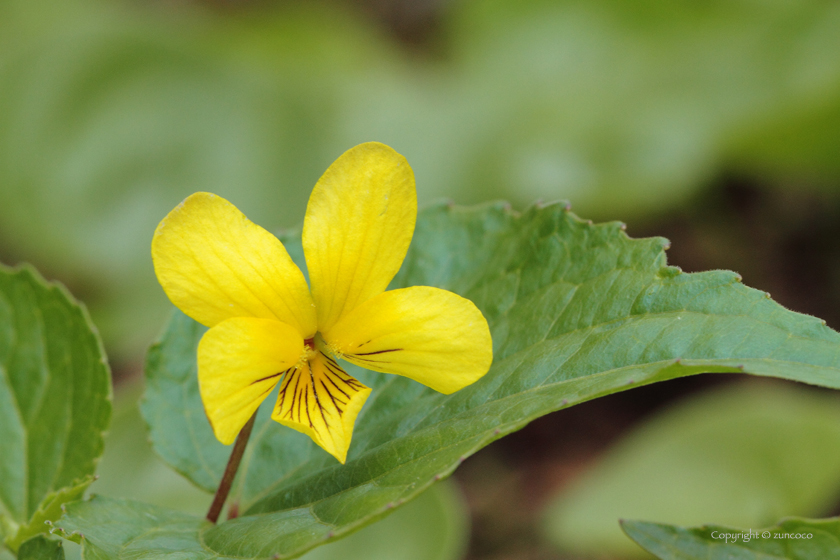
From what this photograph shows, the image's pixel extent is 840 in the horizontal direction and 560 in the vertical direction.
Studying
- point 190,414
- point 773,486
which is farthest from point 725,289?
point 773,486

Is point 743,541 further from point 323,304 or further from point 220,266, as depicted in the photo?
point 220,266

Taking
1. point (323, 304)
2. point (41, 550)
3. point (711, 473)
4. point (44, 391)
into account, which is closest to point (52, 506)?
point (41, 550)

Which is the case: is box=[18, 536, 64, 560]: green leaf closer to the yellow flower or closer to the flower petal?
the yellow flower

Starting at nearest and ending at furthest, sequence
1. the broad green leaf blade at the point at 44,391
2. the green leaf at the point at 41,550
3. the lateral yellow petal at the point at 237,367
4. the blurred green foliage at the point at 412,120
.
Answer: the lateral yellow petal at the point at 237,367 < the green leaf at the point at 41,550 < the broad green leaf blade at the point at 44,391 < the blurred green foliage at the point at 412,120

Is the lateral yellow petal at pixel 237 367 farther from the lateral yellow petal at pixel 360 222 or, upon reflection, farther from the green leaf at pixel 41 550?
the green leaf at pixel 41 550

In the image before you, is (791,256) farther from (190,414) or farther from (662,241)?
(190,414)

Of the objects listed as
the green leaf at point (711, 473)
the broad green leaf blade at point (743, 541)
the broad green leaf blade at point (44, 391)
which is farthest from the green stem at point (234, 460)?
the green leaf at point (711, 473)

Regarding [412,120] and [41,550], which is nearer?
[41,550]

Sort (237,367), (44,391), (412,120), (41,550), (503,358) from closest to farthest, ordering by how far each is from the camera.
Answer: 1. (237,367)
2. (41,550)
3. (503,358)
4. (44,391)
5. (412,120)
